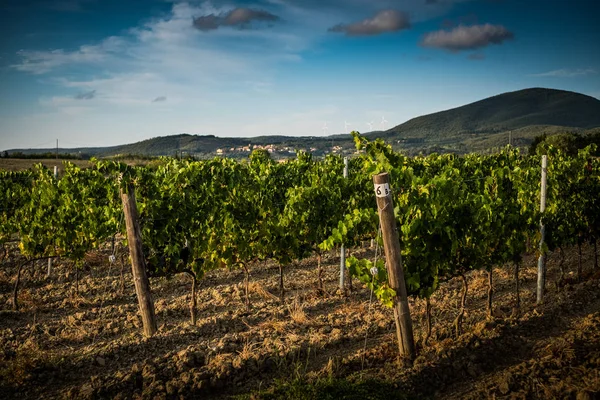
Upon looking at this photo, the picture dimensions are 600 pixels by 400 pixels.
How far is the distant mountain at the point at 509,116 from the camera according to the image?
10975 cm

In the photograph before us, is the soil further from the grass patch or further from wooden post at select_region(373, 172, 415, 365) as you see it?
wooden post at select_region(373, 172, 415, 365)

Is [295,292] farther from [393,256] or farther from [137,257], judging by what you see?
[393,256]

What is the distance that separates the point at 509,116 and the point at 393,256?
143m

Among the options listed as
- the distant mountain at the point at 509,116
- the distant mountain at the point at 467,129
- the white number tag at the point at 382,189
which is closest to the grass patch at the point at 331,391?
the white number tag at the point at 382,189

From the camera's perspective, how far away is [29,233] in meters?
9.07

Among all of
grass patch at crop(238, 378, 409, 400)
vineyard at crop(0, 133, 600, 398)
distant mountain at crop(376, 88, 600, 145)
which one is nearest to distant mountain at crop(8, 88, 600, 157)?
distant mountain at crop(376, 88, 600, 145)

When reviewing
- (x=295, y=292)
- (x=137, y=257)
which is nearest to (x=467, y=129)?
(x=295, y=292)

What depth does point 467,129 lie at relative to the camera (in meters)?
114

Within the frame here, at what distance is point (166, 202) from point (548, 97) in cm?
16754

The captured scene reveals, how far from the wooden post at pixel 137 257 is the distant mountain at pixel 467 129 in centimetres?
5717

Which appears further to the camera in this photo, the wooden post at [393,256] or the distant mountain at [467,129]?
the distant mountain at [467,129]

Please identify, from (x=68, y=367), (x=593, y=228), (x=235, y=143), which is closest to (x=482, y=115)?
(x=235, y=143)

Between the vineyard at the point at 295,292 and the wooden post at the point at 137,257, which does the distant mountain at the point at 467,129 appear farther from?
the wooden post at the point at 137,257

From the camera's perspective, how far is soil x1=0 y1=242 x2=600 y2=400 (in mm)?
4668
